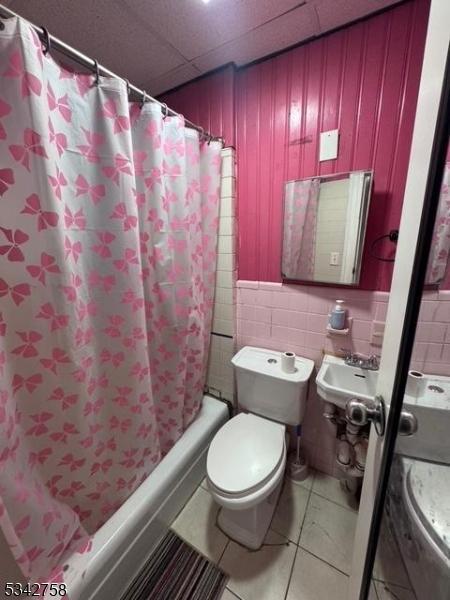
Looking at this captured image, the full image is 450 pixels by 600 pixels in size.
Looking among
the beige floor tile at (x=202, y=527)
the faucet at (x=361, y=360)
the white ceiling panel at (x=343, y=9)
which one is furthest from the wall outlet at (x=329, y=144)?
A: the beige floor tile at (x=202, y=527)

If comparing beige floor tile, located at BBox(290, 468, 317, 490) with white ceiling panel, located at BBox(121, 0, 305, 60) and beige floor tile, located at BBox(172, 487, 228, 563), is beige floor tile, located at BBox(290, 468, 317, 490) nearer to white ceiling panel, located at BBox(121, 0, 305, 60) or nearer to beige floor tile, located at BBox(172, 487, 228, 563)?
beige floor tile, located at BBox(172, 487, 228, 563)

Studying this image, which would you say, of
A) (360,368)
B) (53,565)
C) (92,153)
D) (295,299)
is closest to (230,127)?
(92,153)

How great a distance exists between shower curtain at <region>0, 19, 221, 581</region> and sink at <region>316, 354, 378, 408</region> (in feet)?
2.46

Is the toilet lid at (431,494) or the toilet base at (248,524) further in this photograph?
the toilet base at (248,524)

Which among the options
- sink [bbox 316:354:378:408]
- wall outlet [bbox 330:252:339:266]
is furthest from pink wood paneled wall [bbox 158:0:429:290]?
sink [bbox 316:354:378:408]

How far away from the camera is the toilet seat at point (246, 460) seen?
3.41ft

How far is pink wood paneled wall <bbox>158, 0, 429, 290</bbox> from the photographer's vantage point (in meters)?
1.04

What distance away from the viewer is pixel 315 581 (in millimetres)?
1068

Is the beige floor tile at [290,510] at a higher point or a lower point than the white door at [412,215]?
lower

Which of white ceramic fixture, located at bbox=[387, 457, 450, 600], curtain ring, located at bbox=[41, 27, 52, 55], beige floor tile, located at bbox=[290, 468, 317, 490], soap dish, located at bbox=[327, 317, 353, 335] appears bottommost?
beige floor tile, located at bbox=[290, 468, 317, 490]

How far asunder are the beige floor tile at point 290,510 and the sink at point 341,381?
664 millimetres

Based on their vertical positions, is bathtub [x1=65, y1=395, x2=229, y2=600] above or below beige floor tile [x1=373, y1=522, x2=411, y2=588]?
below

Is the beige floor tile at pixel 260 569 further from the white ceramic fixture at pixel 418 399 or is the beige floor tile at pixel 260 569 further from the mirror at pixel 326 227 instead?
the mirror at pixel 326 227

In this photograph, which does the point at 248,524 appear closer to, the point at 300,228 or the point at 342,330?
the point at 342,330
